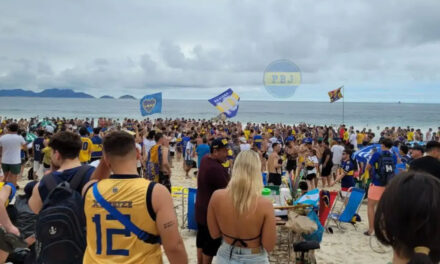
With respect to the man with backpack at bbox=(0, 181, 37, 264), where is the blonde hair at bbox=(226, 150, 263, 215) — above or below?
above

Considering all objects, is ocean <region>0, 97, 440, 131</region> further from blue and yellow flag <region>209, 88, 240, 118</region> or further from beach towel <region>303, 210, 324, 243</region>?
beach towel <region>303, 210, 324, 243</region>

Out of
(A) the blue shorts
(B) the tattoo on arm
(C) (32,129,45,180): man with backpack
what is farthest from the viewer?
(C) (32,129,45,180): man with backpack

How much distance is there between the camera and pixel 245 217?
2.37 metres

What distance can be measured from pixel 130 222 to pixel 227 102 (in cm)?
1504

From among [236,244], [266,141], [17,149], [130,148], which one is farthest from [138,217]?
[266,141]

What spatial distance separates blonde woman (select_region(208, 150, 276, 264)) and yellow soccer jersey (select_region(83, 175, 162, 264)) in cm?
65

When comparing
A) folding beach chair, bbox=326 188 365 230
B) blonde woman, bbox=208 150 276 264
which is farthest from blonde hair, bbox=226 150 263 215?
folding beach chair, bbox=326 188 365 230

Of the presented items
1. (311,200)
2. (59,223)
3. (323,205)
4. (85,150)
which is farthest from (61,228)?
(85,150)

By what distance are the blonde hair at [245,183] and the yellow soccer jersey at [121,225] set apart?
0.68 m

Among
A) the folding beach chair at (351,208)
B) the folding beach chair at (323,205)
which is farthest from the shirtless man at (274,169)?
the folding beach chair at (323,205)

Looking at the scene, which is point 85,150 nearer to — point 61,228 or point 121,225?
Answer: point 61,228

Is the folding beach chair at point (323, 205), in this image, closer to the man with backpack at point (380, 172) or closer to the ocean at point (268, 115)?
the man with backpack at point (380, 172)

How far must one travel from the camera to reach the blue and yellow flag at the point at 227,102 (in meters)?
16.5

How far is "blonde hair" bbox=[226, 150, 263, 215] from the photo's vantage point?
238cm
